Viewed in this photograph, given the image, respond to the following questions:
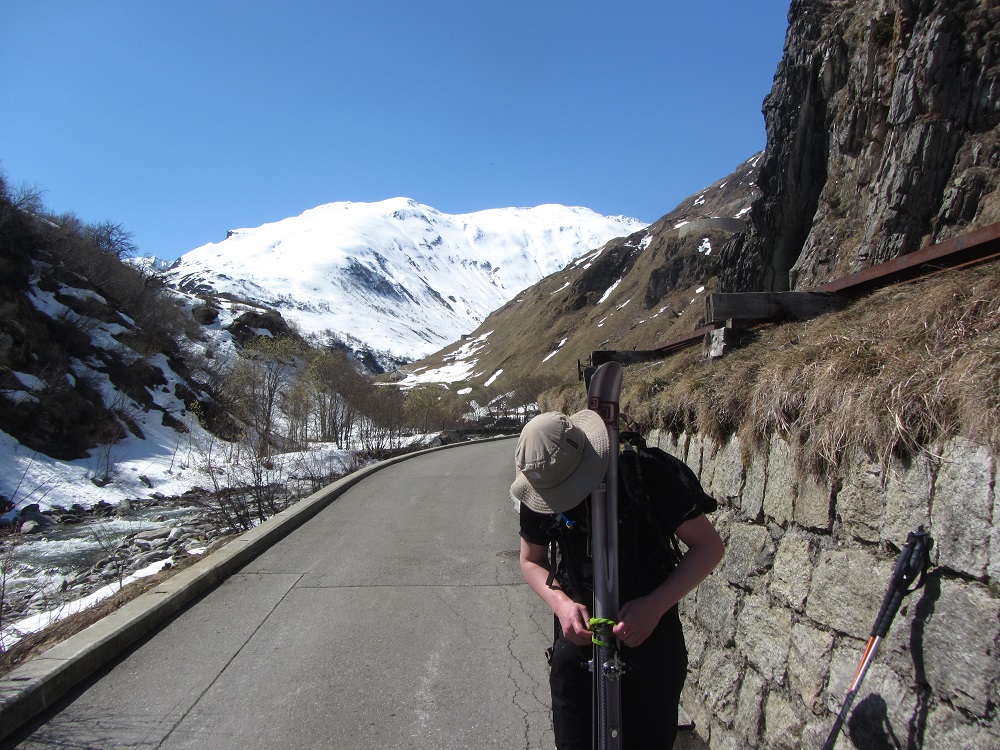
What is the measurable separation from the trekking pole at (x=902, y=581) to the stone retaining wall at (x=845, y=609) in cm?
3

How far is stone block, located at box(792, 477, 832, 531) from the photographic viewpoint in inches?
114

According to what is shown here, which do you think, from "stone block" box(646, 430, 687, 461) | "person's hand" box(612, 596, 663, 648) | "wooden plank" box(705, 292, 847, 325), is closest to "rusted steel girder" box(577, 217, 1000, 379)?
"wooden plank" box(705, 292, 847, 325)

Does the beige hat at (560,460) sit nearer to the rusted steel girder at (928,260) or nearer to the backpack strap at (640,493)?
the backpack strap at (640,493)

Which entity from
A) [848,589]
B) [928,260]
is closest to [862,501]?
[848,589]

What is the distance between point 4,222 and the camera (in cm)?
3331

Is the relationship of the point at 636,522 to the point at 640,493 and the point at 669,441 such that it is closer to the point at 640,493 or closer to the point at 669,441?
the point at 640,493

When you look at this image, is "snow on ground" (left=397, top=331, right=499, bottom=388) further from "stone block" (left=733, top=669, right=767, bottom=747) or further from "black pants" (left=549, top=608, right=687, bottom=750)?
"black pants" (left=549, top=608, right=687, bottom=750)

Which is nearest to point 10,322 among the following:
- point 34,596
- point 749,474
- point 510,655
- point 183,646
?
point 34,596

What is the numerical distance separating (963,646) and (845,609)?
1.94 ft

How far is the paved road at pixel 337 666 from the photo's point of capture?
13.2ft

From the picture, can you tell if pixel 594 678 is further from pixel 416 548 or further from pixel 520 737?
pixel 416 548

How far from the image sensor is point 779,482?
11.0ft

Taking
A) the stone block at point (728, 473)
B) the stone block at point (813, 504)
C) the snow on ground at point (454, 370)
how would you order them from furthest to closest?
the snow on ground at point (454, 370), the stone block at point (728, 473), the stone block at point (813, 504)

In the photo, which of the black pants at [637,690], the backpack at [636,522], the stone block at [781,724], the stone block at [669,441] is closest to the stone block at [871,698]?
the stone block at [781,724]
